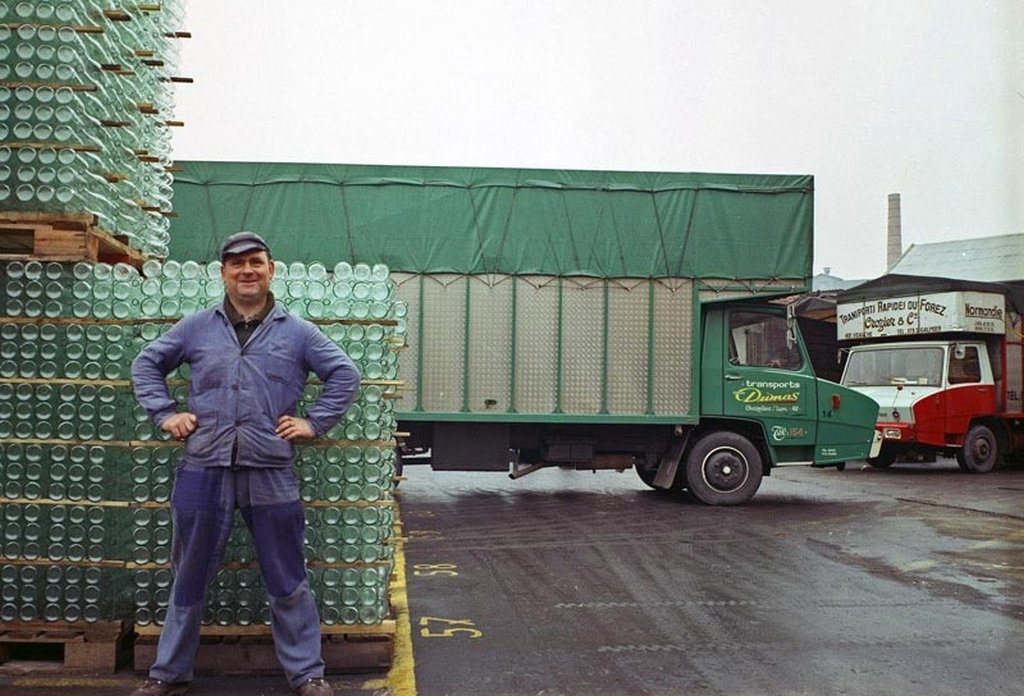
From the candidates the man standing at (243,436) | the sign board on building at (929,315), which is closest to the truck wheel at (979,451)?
the sign board on building at (929,315)

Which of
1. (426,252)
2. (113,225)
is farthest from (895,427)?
(113,225)

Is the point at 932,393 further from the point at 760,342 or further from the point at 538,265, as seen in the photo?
the point at 538,265

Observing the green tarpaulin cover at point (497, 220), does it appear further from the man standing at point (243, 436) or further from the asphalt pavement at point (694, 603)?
the man standing at point (243, 436)

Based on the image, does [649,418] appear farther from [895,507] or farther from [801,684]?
[801,684]

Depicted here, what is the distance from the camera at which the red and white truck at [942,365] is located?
57.0ft

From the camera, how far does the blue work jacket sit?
421 centimetres

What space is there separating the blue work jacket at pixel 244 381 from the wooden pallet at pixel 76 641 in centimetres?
111

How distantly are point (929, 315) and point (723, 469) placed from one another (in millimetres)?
8104

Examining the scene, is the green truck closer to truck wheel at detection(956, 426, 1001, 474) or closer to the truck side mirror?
the truck side mirror

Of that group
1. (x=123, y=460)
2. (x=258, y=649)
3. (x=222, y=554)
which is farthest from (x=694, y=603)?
(x=123, y=460)

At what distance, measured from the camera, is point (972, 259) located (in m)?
26.3

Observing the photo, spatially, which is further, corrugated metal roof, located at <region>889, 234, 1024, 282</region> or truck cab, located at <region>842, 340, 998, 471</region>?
corrugated metal roof, located at <region>889, 234, 1024, 282</region>

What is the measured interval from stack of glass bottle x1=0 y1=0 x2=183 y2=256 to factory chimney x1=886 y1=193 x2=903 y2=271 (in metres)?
45.4

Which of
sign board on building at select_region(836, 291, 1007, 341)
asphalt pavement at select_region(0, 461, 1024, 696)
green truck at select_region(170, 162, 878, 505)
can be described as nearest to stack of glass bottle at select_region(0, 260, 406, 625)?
asphalt pavement at select_region(0, 461, 1024, 696)
